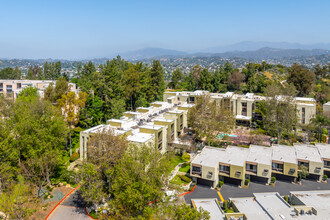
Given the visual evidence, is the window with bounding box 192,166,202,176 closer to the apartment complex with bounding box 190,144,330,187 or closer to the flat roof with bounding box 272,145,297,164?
the apartment complex with bounding box 190,144,330,187

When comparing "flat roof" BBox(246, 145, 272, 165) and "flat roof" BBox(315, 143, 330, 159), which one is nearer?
"flat roof" BBox(246, 145, 272, 165)

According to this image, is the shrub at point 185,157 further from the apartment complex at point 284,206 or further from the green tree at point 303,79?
the green tree at point 303,79

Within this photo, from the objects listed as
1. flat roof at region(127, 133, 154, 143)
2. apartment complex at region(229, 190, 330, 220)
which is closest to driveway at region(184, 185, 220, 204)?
apartment complex at region(229, 190, 330, 220)

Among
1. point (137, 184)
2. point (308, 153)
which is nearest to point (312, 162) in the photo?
point (308, 153)

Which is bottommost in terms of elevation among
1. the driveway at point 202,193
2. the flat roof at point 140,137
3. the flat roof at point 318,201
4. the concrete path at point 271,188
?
the driveway at point 202,193

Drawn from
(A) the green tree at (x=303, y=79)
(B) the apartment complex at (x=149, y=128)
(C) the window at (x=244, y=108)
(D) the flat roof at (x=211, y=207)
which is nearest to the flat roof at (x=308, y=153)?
(D) the flat roof at (x=211, y=207)
